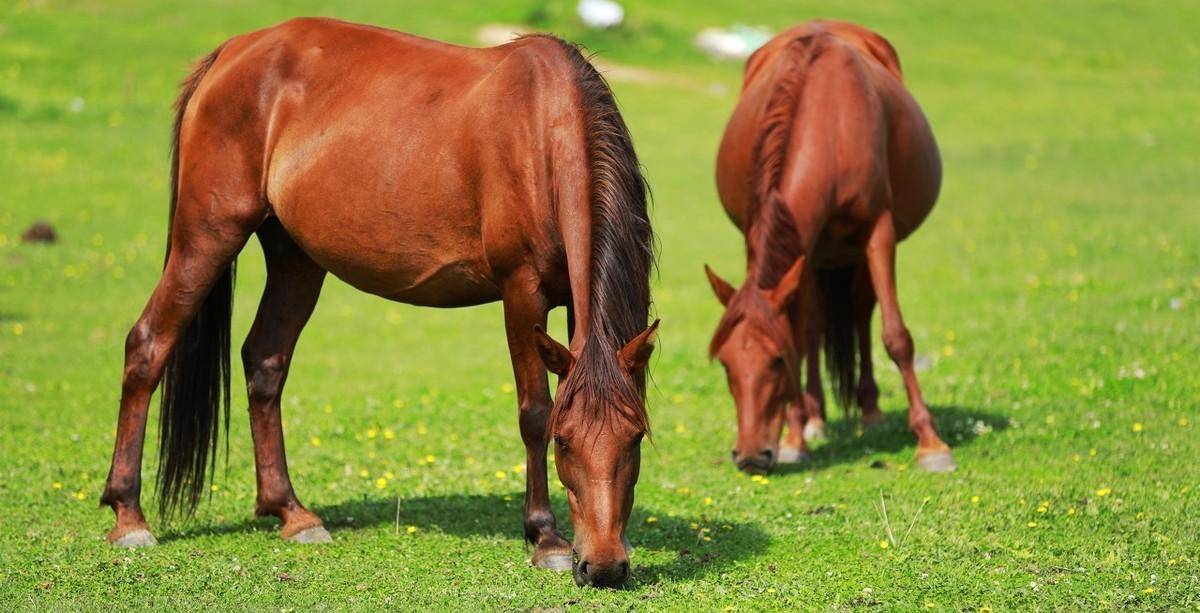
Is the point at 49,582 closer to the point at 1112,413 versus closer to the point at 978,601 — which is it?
the point at 978,601

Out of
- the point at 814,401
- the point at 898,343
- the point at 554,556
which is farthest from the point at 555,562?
the point at 814,401

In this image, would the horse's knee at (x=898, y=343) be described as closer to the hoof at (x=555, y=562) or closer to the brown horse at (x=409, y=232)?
the brown horse at (x=409, y=232)

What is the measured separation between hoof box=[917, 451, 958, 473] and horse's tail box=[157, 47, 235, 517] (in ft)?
13.6

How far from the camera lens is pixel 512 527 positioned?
7.31 meters

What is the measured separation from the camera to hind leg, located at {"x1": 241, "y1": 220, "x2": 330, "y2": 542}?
7.31 meters

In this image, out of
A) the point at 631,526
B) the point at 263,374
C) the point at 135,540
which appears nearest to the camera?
the point at 135,540

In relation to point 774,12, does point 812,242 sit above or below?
above

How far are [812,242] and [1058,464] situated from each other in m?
1.98

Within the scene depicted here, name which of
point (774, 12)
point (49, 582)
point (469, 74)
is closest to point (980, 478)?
point (469, 74)

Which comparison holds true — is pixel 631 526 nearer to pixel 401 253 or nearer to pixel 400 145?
pixel 401 253

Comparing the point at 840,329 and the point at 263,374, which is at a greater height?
the point at 263,374

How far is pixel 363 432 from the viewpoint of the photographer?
10047 millimetres

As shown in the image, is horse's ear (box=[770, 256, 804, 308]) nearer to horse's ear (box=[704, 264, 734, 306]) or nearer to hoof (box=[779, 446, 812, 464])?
horse's ear (box=[704, 264, 734, 306])

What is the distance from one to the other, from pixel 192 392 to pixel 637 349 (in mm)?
2871
